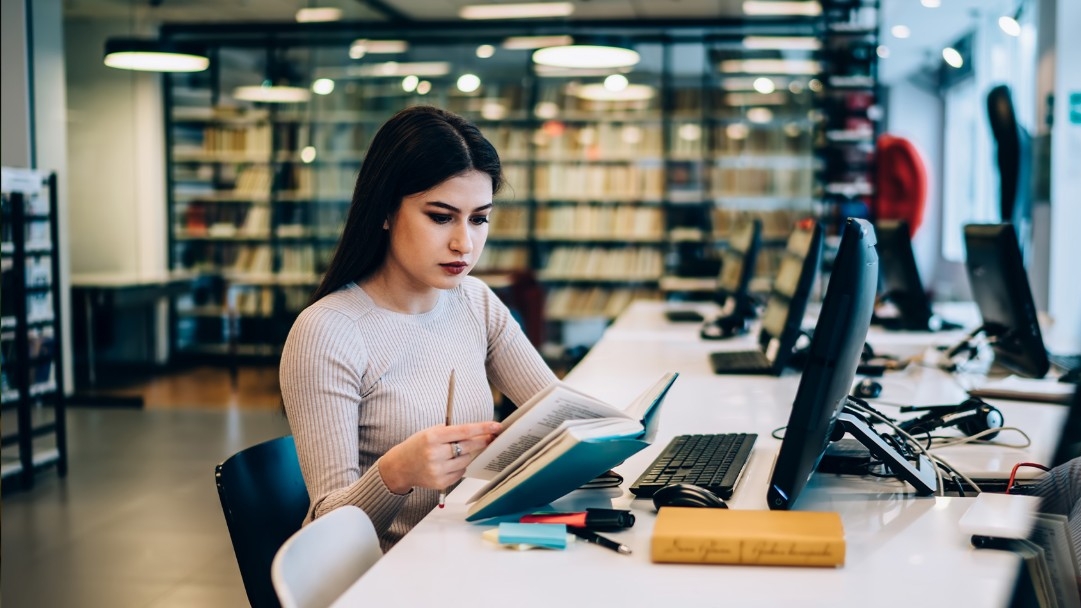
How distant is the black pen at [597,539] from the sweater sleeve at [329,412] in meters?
0.31

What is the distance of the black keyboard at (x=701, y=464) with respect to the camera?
1.56 m

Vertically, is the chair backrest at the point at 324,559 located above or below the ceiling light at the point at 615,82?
below

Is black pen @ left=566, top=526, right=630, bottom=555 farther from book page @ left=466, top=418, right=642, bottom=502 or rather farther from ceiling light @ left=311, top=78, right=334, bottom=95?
ceiling light @ left=311, top=78, right=334, bottom=95

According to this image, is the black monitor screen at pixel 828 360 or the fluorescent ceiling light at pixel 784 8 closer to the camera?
the black monitor screen at pixel 828 360

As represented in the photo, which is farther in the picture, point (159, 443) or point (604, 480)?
point (159, 443)

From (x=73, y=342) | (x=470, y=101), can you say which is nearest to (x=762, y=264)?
(x=470, y=101)

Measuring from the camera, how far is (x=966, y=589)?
114 cm

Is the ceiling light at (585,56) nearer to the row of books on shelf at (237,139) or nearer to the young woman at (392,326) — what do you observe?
the row of books on shelf at (237,139)

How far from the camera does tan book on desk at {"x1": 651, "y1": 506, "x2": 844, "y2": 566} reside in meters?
1.21

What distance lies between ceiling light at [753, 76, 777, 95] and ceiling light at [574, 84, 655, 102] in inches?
34.0

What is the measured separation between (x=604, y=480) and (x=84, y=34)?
660 centimetres

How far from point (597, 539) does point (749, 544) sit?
0.21m

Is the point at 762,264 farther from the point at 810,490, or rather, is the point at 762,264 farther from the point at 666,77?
the point at 810,490

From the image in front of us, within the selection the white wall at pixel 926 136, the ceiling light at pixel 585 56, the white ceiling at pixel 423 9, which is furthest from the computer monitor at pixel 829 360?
the white wall at pixel 926 136
